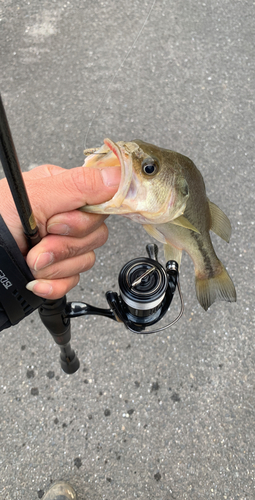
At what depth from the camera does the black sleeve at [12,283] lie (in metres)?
0.89

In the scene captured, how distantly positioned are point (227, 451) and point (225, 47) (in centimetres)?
325

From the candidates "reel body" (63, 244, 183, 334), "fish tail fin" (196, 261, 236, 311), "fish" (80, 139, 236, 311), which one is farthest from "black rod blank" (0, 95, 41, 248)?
"fish tail fin" (196, 261, 236, 311)

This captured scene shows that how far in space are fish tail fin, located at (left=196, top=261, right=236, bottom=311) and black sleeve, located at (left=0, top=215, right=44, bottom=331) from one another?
0.74 m

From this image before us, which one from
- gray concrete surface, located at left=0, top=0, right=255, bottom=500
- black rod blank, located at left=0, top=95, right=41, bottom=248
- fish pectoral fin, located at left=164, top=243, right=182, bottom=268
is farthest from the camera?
gray concrete surface, located at left=0, top=0, right=255, bottom=500

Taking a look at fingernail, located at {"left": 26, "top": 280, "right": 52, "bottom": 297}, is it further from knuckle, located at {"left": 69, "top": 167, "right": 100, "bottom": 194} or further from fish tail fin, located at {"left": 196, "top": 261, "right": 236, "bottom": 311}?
fish tail fin, located at {"left": 196, "top": 261, "right": 236, "bottom": 311}

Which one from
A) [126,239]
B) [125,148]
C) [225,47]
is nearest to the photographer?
[125,148]

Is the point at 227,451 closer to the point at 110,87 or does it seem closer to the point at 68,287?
the point at 68,287

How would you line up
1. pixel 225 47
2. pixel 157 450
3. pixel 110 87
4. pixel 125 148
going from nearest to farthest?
pixel 125 148 → pixel 157 450 → pixel 110 87 → pixel 225 47

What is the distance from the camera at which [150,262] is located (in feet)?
3.85

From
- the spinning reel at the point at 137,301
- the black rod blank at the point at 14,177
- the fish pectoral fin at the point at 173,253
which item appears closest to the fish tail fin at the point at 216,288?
the fish pectoral fin at the point at 173,253

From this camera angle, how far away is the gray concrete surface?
1.75m

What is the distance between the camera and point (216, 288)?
58.0 inches

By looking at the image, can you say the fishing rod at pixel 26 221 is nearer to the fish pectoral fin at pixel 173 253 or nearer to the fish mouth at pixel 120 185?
the fish mouth at pixel 120 185

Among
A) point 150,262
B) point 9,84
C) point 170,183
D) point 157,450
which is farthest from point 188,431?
point 9,84
